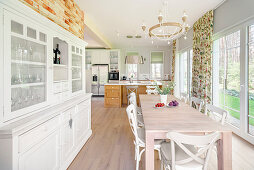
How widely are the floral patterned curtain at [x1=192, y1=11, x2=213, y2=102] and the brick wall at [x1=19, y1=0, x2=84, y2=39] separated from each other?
321cm

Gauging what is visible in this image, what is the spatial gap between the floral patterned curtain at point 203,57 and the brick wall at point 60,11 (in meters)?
3.21

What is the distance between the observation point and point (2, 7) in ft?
3.68

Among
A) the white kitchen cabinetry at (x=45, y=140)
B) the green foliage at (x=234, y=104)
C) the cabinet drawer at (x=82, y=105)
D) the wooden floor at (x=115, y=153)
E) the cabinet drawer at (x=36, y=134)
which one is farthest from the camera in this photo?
the green foliage at (x=234, y=104)

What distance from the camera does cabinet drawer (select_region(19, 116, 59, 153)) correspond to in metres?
1.22

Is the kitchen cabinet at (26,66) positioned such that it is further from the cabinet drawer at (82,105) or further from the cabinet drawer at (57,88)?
the cabinet drawer at (82,105)

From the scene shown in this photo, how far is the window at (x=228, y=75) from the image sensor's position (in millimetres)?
3141

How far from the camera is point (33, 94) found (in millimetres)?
1545

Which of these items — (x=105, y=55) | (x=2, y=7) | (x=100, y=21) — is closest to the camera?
(x=2, y=7)

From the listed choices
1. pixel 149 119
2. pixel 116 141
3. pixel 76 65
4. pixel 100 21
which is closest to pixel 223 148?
pixel 149 119

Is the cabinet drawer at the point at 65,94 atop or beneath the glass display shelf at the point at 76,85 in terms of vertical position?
beneath

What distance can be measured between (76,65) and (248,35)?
10.7ft

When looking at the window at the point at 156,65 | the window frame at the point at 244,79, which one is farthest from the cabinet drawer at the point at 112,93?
the window frame at the point at 244,79

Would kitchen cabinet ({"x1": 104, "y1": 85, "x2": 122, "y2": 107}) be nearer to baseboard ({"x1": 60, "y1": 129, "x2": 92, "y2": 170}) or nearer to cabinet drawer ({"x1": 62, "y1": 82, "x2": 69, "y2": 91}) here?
baseboard ({"x1": 60, "y1": 129, "x2": 92, "y2": 170})

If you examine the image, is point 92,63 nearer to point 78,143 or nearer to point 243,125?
point 78,143
